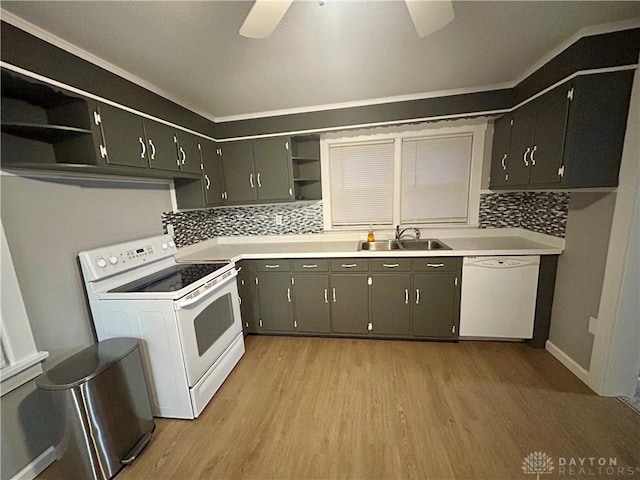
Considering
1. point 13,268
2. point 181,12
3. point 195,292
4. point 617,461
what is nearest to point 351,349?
point 195,292

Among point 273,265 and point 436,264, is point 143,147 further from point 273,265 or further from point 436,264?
point 436,264

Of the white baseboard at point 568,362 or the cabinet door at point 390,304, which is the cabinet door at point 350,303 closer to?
the cabinet door at point 390,304

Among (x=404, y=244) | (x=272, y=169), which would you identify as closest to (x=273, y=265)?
(x=272, y=169)

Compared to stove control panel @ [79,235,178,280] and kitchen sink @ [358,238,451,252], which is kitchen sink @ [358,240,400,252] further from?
stove control panel @ [79,235,178,280]

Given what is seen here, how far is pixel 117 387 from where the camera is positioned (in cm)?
148

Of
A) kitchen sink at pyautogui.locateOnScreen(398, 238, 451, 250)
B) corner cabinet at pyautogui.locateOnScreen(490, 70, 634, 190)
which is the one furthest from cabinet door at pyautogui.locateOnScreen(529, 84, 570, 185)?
kitchen sink at pyautogui.locateOnScreen(398, 238, 451, 250)

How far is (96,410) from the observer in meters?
1.38

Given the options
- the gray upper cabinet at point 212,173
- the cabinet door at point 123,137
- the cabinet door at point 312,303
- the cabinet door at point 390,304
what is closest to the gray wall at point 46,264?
the cabinet door at point 123,137

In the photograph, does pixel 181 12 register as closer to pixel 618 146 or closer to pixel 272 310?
pixel 272 310

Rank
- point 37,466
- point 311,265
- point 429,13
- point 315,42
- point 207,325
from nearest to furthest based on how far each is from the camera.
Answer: point 429,13 → point 37,466 → point 315,42 → point 207,325 → point 311,265

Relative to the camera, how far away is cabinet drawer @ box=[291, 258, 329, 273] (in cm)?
261

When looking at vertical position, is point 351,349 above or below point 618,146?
below

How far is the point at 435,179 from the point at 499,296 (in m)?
1.32

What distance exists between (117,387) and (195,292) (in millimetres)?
632
